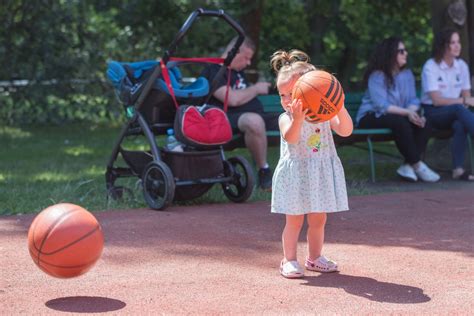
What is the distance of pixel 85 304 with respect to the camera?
16.5ft

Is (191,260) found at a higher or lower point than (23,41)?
lower

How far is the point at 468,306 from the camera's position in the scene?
4965 mm

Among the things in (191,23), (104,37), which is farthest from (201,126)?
(104,37)

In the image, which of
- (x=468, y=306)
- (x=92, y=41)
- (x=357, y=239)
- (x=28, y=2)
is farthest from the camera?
(x=92, y=41)

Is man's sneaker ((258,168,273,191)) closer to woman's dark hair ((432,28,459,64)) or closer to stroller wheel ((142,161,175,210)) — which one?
stroller wheel ((142,161,175,210))

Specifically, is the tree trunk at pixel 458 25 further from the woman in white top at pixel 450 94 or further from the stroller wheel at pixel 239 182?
the stroller wheel at pixel 239 182

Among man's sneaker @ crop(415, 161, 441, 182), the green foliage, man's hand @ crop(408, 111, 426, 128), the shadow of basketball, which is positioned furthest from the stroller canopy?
the green foliage

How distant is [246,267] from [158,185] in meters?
2.43

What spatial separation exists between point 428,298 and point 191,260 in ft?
5.65

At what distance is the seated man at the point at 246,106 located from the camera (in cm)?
953

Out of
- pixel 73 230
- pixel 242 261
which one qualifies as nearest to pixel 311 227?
pixel 242 261

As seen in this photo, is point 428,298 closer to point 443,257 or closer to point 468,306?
point 468,306

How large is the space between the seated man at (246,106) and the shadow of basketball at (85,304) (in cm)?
427

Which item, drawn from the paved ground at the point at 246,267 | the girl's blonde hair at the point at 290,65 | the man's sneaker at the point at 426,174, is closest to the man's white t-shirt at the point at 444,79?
the man's sneaker at the point at 426,174
